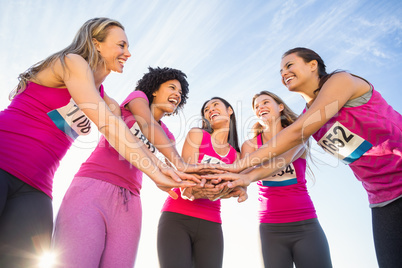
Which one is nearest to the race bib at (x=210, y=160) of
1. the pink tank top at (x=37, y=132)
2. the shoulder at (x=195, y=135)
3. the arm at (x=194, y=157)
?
the arm at (x=194, y=157)

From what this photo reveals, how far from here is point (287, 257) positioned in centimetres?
349

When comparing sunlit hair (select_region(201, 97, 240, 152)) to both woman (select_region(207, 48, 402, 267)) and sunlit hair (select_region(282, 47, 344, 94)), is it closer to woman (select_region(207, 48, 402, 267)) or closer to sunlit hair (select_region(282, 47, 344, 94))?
woman (select_region(207, 48, 402, 267))

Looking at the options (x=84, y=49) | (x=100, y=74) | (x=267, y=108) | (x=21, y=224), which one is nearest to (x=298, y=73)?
(x=267, y=108)

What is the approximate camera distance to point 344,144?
3094 mm

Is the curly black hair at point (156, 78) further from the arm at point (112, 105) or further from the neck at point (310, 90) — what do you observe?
the neck at point (310, 90)

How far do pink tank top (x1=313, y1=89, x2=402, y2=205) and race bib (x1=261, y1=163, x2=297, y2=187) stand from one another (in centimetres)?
86

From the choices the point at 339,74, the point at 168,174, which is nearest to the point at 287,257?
the point at 168,174

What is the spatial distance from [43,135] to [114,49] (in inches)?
45.5

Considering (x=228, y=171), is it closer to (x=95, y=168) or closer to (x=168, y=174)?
(x=168, y=174)

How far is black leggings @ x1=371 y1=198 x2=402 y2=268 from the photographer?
2682mm

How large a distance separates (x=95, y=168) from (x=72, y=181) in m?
0.24

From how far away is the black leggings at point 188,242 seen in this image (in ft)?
10.4

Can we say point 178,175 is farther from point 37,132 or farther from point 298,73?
point 298,73

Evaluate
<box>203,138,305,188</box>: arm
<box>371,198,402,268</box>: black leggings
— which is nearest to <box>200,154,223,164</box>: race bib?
<box>203,138,305,188</box>: arm
